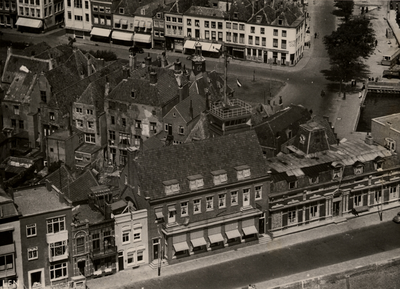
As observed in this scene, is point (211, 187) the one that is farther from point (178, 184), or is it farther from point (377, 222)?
point (377, 222)

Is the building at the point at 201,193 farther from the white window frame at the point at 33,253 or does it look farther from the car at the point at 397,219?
the car at the point at 397,219

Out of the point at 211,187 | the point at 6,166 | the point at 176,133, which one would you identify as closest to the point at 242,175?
the point at 211,187

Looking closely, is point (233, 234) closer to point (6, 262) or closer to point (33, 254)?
point (33, 254)

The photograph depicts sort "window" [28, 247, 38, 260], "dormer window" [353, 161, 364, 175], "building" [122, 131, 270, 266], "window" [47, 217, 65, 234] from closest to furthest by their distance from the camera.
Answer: "window" [47, 217, 65, 234] → "window" [28, 247, 38, 260] → "building" [122, 131, 270, 266] → "dormer window" [353, 161, 364, 175]

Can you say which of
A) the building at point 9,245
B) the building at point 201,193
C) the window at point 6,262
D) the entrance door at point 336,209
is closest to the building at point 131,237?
the building at point 201,193

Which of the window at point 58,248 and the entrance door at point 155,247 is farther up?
the window at point 58,248

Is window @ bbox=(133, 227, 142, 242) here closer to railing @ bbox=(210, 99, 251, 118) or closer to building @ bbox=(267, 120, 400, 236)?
building @ bbox=(267, 120, 400, 236)

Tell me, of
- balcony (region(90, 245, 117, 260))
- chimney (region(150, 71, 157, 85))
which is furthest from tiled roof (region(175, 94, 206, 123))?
balcony (region(90, 245, 117, 260))
